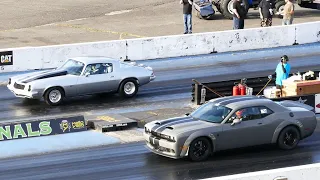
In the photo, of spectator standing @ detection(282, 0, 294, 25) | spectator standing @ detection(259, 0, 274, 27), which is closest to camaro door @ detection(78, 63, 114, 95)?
spectator standing @ detection(282, 0, 294, 25)

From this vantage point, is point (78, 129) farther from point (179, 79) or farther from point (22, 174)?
point (179, 79)

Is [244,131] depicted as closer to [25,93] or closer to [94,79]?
[94,79]

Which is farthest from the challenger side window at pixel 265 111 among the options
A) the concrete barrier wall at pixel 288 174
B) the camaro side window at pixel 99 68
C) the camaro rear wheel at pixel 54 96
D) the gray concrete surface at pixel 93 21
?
the gray concrete surface at pixel 93 21

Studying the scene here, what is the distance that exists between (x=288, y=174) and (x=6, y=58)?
15.8 metres

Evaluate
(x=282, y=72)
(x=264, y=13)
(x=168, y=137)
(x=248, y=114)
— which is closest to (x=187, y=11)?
(x=264, y=13)

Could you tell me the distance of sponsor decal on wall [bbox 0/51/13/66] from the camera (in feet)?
92.2

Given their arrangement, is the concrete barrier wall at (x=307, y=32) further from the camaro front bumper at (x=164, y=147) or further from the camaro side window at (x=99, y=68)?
the camaro front bumper at (x=164, y=147)

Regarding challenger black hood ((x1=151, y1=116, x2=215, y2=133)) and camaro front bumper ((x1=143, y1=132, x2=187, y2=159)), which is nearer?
camaro front bumper ((x1=143, y1=132, x2=187, y2=159))

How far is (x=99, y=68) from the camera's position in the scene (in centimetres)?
2444

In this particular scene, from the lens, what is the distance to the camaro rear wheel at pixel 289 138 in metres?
19.3

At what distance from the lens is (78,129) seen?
2103 centimetres

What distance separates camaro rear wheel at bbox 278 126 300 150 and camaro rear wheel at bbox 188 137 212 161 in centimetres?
191

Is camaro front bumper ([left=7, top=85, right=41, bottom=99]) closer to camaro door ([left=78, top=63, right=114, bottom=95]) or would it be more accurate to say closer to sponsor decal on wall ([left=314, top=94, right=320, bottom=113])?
camaro door ([left=78, top=63, right=114, bottom=95])

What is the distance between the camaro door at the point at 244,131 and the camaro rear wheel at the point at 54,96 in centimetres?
689
